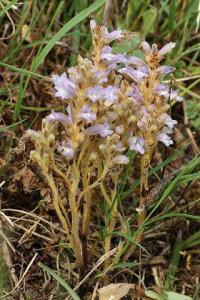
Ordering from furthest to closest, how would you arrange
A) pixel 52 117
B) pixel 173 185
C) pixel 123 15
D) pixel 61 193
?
pixel 123 15
pixel 61 193
pixel 173 185
pixel 52 117

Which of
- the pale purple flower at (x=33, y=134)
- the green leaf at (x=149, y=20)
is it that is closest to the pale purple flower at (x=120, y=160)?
the pale purple flower at (x=33, y=134)

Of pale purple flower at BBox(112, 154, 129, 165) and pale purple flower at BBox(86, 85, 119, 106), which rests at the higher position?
pale purple flower at BBox(86, 85, 119, 106)

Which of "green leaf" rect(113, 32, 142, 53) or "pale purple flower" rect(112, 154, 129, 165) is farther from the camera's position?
"green leaf" rect(113, 32, 142, 53)

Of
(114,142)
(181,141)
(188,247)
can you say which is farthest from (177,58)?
(114,142)

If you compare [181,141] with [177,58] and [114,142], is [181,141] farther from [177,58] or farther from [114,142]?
[114,142]

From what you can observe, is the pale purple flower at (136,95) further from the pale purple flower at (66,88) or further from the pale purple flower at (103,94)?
the pale purple flower at (66,88)

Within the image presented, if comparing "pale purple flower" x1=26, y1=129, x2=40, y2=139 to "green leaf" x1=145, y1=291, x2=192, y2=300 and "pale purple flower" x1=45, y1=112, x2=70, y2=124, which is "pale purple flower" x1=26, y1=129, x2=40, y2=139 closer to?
"pale purple flower" x1=45, y1=112, x2=70, y2=124

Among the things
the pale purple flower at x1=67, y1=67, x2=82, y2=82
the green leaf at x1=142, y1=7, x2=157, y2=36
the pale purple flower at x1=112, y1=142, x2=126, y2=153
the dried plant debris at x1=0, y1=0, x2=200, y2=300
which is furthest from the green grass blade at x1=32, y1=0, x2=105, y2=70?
the green leaf at x1=142, y1=7, x2=157, y2=36
